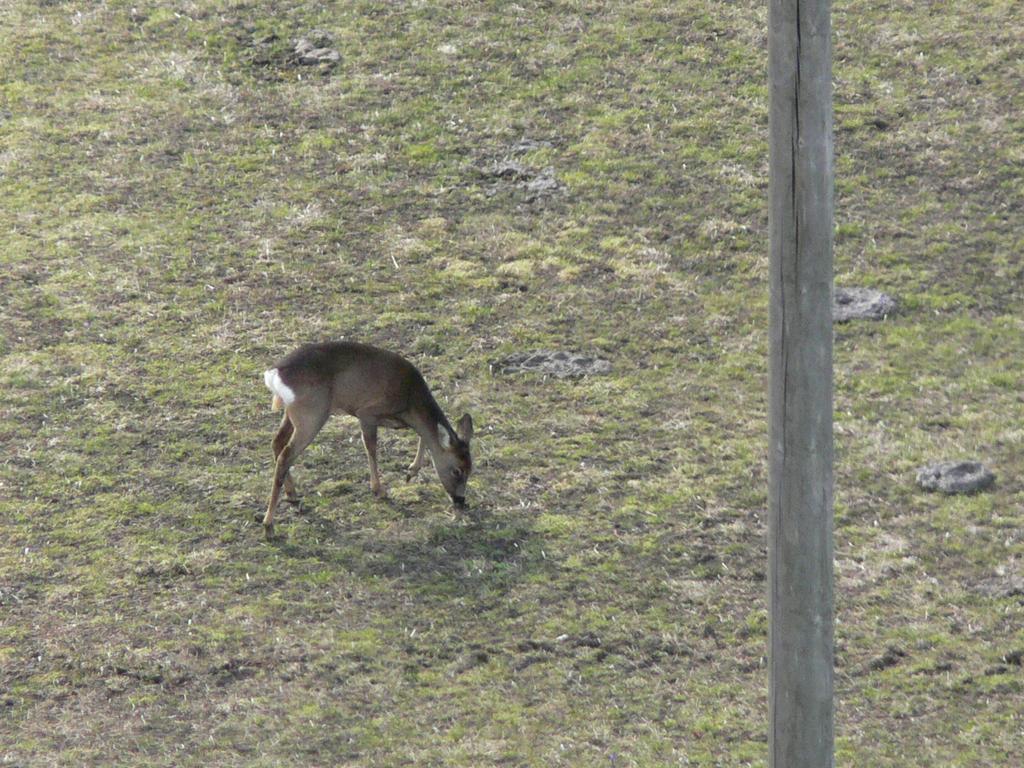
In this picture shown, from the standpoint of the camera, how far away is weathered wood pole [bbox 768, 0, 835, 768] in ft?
17.5

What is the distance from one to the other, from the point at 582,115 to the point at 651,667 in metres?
9.27

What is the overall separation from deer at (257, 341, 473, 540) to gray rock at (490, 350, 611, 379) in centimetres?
165

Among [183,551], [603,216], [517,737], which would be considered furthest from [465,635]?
[603,216]

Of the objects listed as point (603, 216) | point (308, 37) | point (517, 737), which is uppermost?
point (308, 37)

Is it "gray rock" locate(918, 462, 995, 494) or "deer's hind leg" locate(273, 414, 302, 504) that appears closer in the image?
"gray rock" locate(918, 462, 995, 494)

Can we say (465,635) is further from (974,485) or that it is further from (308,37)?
(308,37)

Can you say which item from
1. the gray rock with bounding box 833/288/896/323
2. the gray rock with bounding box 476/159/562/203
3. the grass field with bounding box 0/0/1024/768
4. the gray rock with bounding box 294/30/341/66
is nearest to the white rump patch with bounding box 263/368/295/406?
the grass field with bounding box 0/0/1024/768

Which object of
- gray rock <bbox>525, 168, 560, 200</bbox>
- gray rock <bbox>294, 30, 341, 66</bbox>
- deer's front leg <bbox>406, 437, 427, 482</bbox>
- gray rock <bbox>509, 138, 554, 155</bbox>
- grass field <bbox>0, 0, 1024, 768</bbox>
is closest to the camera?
grass field <bbox>0, 0, 1024, 768</bbox>

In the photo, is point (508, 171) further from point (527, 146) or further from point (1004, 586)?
point (1004, 586)

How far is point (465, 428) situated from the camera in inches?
431

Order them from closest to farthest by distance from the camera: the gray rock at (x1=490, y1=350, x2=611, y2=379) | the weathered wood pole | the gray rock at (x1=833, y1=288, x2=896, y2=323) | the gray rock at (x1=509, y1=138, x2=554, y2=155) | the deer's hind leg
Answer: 1. the weathered wood pole
2. the deer's hind leg
3. the gray rock at (x1=490, y1=350, x2=611, y2=379)
4. the gray rock at (x1=833, y1=288, x2=896, y2=323)
5. the gray rock at (x1=509, y1=138, x2=554, y2=155)

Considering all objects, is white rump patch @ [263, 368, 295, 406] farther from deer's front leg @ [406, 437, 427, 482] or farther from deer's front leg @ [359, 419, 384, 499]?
deer's front leg @ [406, 437, 427, 482]

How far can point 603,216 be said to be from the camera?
15008 mm

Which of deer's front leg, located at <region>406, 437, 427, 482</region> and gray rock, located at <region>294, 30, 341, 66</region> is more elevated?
gray rock, located at <region>294, 30, 341, 66</region>
